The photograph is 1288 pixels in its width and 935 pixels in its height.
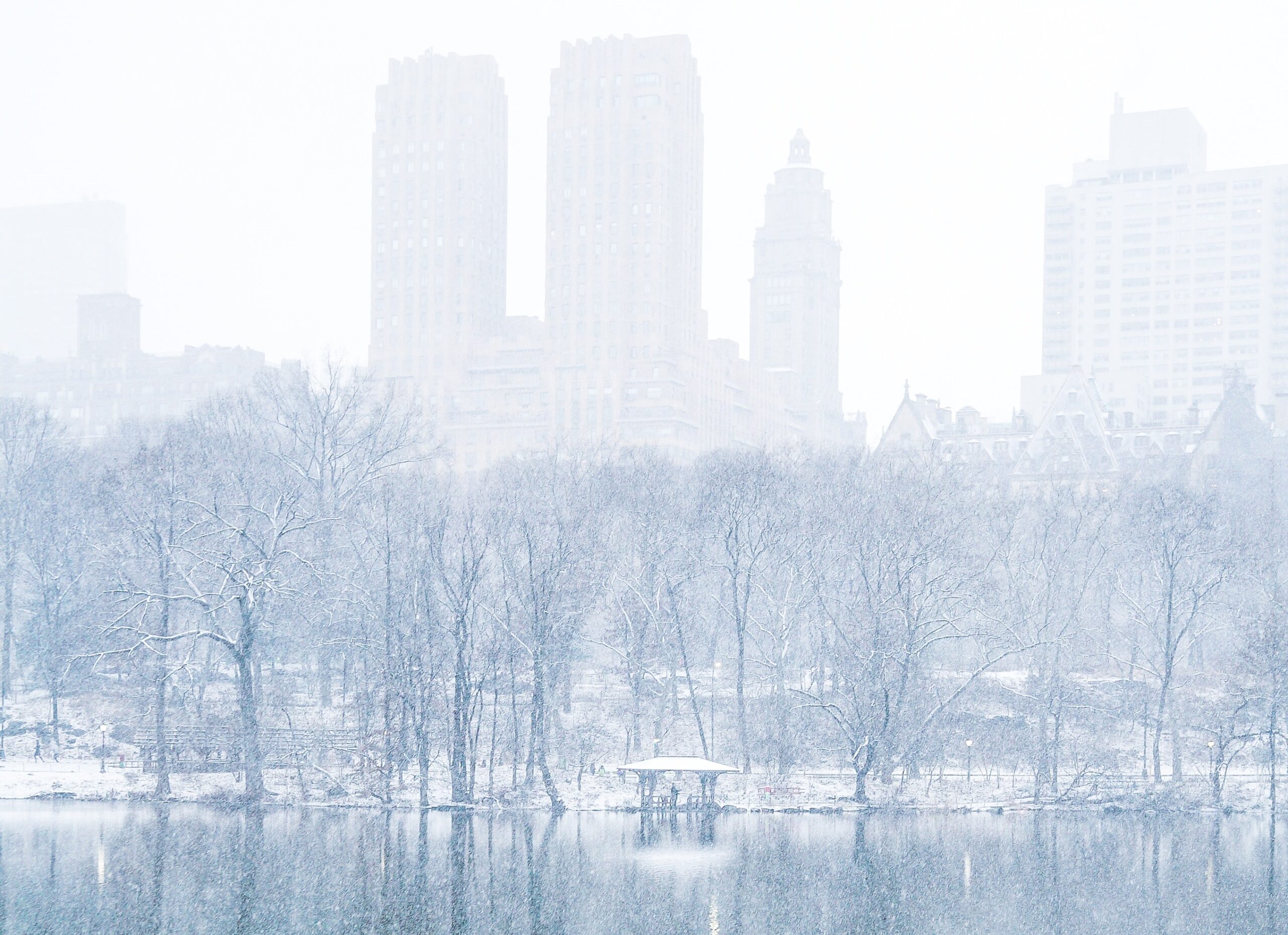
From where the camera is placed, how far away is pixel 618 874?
44438 millimetres

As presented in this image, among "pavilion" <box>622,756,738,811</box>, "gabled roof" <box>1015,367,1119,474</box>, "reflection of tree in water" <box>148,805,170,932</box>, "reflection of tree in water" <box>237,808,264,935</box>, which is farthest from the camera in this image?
"gabled roof" <box>1015,367,1119,474</box>

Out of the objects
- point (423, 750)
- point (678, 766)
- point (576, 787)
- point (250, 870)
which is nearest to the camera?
point (250, 870)

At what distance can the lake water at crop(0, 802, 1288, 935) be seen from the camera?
125 feet

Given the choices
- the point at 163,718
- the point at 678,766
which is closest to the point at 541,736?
the point at 678,766

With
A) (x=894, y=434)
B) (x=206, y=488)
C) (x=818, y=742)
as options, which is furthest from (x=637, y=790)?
(x=894, y=434)

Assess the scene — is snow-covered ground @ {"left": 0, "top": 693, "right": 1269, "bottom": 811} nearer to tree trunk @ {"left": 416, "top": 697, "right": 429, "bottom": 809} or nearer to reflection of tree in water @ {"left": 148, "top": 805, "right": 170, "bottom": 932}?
tree trunk @ {"left": 416, "top": 697, "right": 429, "bottom": 809}

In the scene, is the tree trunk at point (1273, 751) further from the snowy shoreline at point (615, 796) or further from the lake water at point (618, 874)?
the lake water at point (618, 874)

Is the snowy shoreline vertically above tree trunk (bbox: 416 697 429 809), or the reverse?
tree trunk (bbox: 416 697 429 809)

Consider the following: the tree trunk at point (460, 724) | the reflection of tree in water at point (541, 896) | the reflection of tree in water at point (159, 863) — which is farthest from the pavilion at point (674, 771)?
the reflection of tree in water at point (159, 863)

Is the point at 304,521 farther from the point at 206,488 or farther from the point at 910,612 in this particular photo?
the point at 910,612

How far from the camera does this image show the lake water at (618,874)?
125 ft

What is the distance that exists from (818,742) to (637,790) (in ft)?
38.1

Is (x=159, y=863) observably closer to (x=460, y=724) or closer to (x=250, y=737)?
(x=250, y=737)

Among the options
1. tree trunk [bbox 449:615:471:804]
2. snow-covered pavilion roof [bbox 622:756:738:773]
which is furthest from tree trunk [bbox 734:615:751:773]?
tree trunk [bbox 449:615:471:804]
